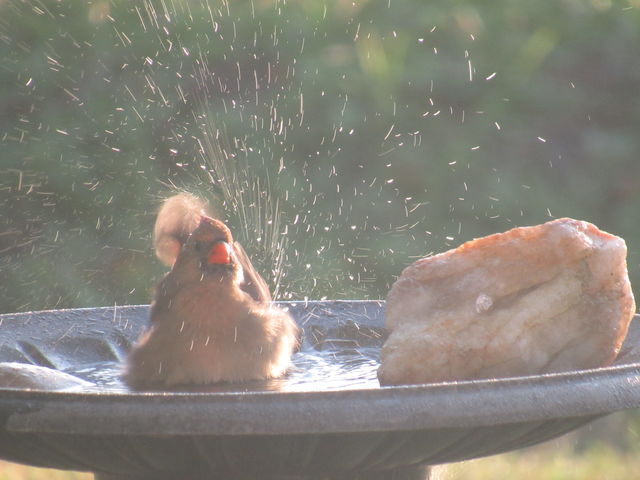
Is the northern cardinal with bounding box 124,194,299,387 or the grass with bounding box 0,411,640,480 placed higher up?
the northern cardinal with bounding box 124,194,299,387

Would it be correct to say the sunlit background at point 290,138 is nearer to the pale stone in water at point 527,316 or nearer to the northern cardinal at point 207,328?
the northern cardinal at point 207,328

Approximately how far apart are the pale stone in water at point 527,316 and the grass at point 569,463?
1.40 meters

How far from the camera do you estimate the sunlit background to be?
432 centimetres

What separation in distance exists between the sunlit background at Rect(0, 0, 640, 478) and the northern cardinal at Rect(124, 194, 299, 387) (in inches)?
67.7

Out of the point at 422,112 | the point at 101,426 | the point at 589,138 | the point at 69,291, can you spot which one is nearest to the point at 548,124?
the point at 589,138

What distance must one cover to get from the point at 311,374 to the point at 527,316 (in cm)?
57

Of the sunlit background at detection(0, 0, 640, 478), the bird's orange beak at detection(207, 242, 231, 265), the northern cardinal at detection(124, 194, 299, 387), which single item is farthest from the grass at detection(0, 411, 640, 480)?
the bird's orange beak at detection(207, 242, 231, 265)

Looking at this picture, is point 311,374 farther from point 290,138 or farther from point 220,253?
point 290,138

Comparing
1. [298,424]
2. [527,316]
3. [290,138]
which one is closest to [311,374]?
[527,316]

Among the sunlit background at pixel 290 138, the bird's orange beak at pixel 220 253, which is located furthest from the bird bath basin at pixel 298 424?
the sunlit background at pixel 290 138

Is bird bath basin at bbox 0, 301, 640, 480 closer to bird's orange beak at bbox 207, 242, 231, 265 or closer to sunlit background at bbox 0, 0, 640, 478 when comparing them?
bird's orange beak at bbox 207, 242, 231, 265

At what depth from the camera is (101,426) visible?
151 centimetres

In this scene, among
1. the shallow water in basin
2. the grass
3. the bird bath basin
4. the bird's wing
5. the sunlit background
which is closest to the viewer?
the bird bath basin

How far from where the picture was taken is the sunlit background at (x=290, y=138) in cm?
432
